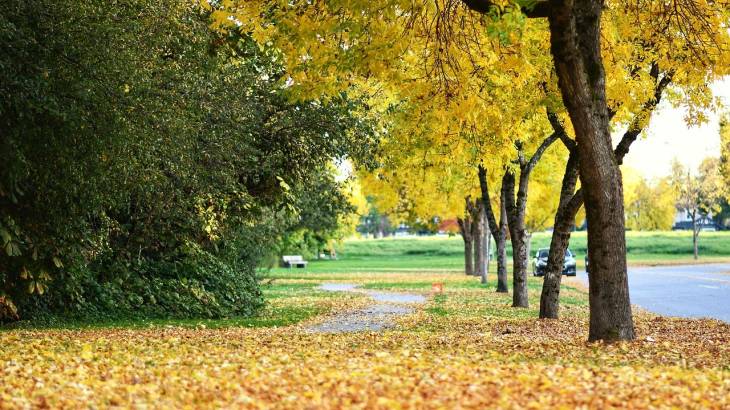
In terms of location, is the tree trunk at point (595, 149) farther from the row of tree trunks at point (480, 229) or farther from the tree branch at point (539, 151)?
the row of tree trunks at point (480, 229)

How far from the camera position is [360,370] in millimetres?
8383

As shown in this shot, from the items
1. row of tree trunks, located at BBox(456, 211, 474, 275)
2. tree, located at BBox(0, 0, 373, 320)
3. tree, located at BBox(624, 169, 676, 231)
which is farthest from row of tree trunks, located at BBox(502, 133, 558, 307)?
tree, located at BBox(624, 169, 676, 231)

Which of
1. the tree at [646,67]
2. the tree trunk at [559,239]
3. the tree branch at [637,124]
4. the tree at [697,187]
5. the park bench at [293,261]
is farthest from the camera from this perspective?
the tree at [697,187]

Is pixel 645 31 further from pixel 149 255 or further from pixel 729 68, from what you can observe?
pixel 149 255

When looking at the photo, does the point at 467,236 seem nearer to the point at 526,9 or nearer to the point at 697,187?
the point at 697,187

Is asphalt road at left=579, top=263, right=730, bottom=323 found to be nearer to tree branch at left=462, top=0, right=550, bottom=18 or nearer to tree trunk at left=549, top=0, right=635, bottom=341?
tree trunk at left=549, top=0, right=635, bottom=341

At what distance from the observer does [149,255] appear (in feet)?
69.5

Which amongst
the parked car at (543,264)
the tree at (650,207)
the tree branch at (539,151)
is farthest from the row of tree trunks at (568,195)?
the tree at (650,207)

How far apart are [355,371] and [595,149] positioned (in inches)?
189

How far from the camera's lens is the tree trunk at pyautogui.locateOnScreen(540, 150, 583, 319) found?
683 inches

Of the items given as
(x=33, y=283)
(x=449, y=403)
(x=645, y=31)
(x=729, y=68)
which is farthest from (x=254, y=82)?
(x=449, y=403)

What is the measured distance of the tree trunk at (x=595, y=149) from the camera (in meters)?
11.4

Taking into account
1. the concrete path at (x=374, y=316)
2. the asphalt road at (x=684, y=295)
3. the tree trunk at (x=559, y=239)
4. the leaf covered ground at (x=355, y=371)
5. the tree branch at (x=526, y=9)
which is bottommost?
the asphalt road at (x=684, y=295)

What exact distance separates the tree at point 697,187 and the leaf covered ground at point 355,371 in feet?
207
